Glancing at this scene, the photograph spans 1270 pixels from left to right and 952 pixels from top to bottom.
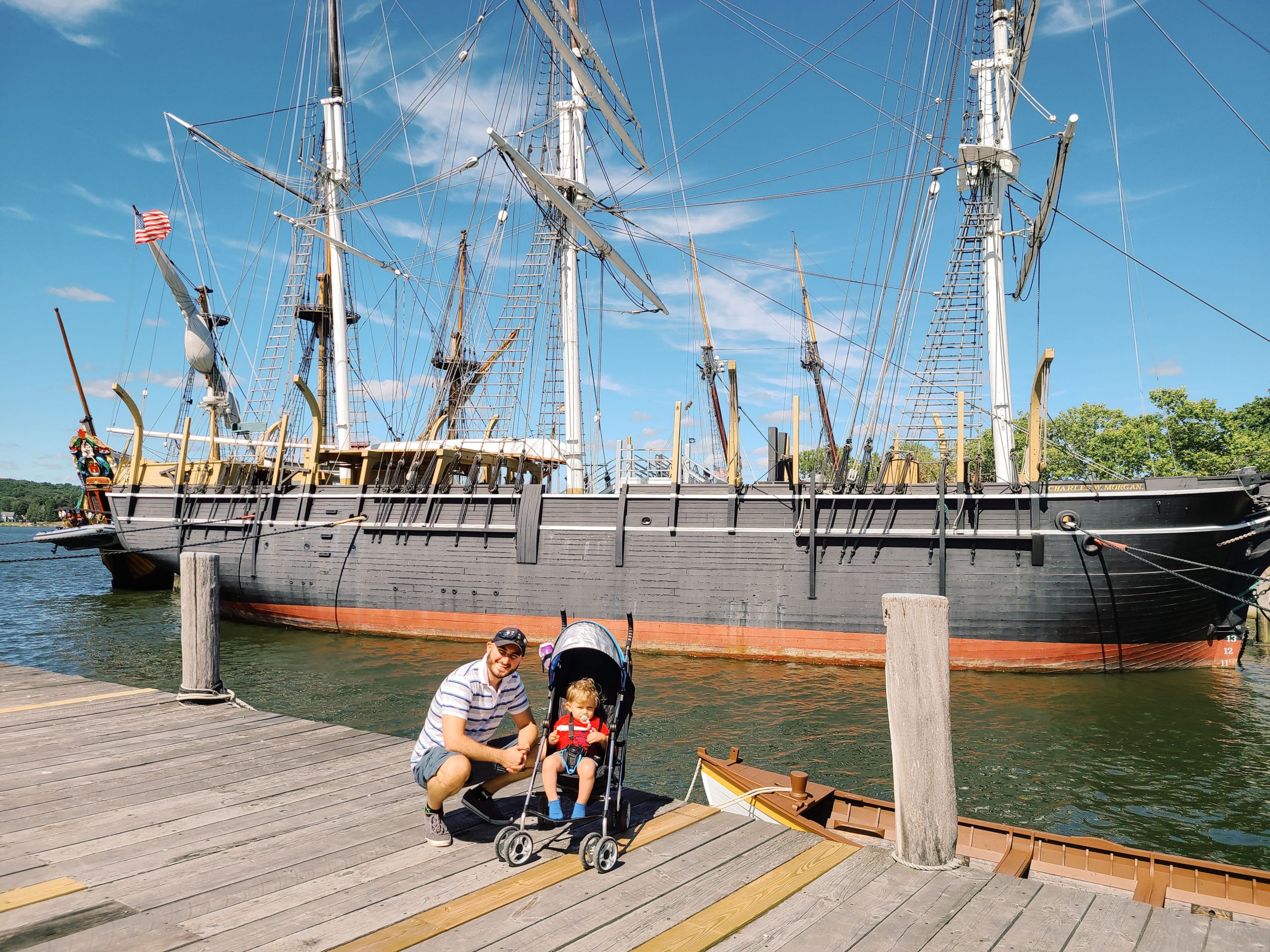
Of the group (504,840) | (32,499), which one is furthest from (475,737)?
(32,499)

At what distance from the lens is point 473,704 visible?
13.5 ft

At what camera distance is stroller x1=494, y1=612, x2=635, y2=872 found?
12.1ft

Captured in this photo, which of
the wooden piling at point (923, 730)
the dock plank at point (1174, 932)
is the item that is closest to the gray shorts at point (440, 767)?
the wooden piling at point (923, 730)

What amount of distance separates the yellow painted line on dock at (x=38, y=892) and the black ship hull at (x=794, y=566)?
1240 centimetres

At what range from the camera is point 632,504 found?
15.9 metres

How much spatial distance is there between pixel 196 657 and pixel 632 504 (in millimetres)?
9994

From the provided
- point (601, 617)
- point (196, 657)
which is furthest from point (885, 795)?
point (601, 617)

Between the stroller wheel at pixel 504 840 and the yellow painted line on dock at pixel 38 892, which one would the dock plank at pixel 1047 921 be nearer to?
the stroller wheel at pixel 504 840

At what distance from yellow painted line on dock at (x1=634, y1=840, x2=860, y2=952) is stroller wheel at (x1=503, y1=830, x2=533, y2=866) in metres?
0.91

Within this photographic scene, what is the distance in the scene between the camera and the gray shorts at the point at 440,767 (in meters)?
3.98

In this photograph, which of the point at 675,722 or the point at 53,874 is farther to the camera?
the point at 675,722

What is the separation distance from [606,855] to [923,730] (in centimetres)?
179

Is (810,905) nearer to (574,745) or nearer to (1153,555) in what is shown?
(574,745)

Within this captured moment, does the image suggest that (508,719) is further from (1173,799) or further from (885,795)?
(1173,799)
